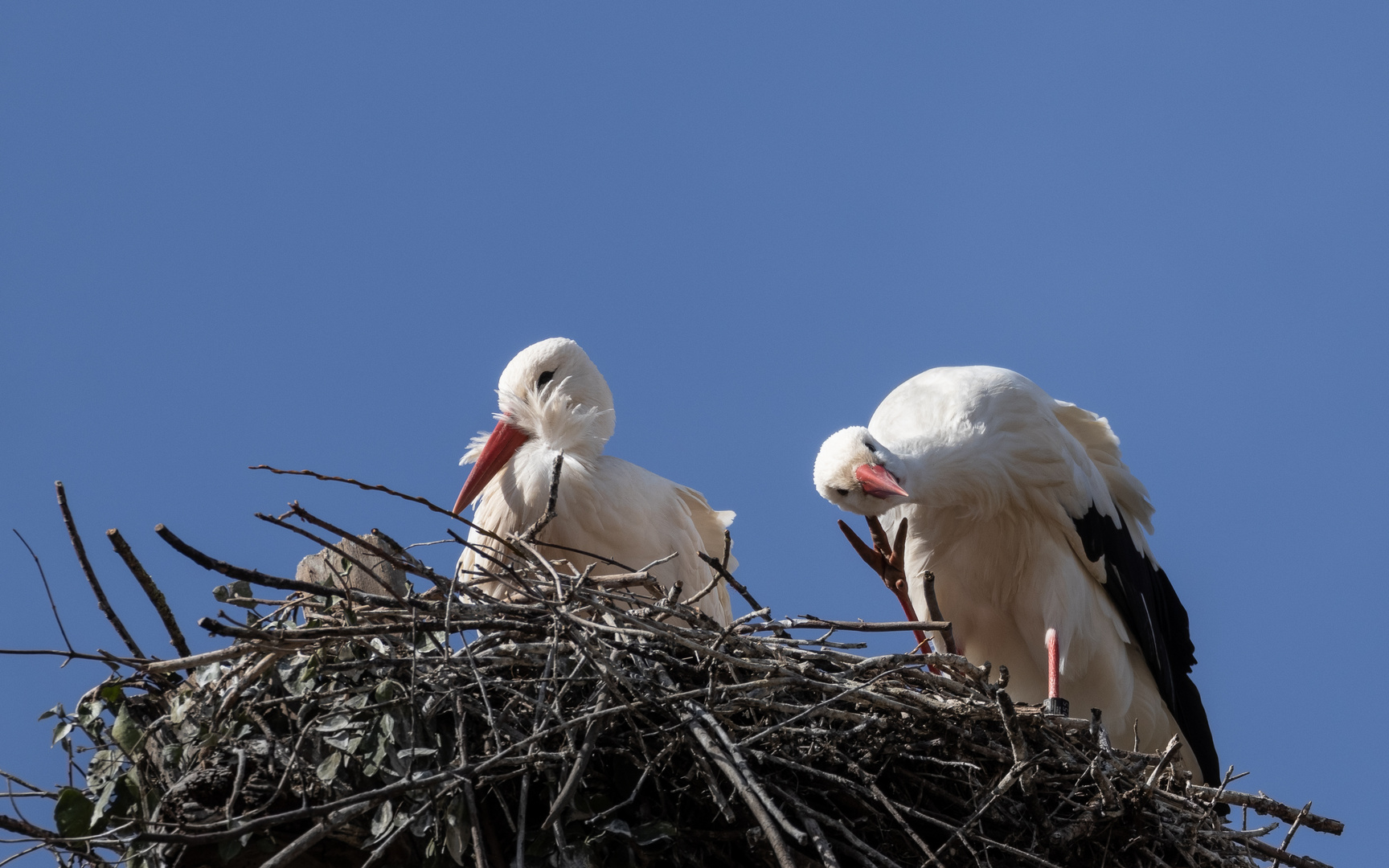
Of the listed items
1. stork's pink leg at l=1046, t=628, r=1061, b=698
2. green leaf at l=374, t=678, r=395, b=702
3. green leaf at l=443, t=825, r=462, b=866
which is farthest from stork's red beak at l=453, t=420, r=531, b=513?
green leaf at l=443, t=825, r=462, b=866

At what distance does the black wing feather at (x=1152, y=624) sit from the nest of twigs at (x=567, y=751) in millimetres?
1613

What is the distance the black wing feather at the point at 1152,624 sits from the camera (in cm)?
441

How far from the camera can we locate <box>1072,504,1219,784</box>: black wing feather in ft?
14.5

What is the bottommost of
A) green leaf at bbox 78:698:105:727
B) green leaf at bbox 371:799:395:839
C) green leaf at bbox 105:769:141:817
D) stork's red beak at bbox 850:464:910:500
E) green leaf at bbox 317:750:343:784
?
green leaf at bbox 371:799:395:839

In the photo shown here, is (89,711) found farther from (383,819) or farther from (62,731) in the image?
(383,819)

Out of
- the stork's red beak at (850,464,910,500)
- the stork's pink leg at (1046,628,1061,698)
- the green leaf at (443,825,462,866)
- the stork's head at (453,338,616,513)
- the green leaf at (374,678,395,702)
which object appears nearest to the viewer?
the green leaf at (443,825,462,866)

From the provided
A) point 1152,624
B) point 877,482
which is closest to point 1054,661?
point 1152,624

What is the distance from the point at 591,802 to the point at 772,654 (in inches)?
18.3

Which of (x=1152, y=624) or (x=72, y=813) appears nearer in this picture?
(x=72, y=813)

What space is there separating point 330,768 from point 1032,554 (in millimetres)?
2577

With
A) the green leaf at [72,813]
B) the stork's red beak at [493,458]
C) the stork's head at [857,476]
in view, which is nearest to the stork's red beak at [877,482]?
the stork's head at [857,476]

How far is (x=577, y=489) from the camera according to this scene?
4.16 m

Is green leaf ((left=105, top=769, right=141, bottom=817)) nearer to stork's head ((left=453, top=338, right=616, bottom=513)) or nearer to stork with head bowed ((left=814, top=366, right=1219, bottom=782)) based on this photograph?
stork's head ((left=453, top=338, right=616, bottom=513))

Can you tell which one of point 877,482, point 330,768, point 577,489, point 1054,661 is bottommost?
point 330,768
